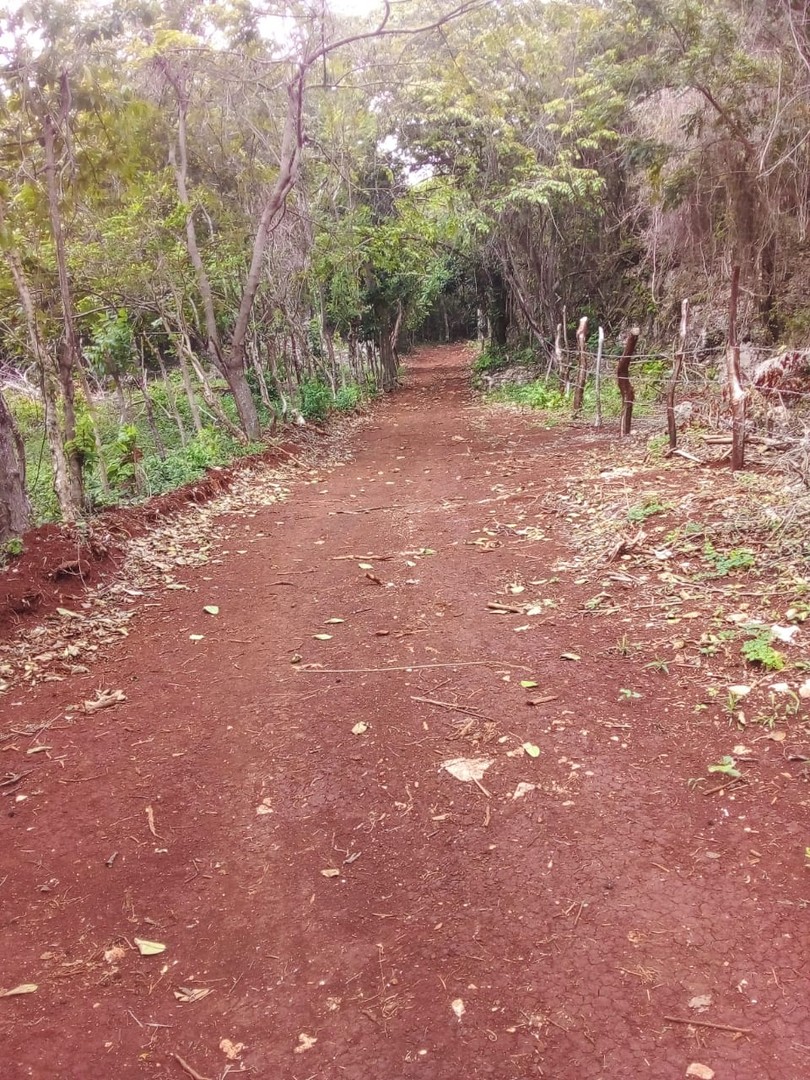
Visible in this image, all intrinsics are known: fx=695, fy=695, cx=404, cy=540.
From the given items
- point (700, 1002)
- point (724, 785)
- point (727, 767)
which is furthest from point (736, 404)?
point (700, 1002)

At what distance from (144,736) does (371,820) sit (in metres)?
1.40

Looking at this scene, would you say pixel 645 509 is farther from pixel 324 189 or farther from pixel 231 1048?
pixel 324 189

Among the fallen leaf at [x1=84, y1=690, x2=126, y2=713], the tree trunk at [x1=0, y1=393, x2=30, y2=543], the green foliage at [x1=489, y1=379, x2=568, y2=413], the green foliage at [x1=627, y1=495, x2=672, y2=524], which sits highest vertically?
the green foliage at [x1=489, y1=379, x2=568, y2=413]

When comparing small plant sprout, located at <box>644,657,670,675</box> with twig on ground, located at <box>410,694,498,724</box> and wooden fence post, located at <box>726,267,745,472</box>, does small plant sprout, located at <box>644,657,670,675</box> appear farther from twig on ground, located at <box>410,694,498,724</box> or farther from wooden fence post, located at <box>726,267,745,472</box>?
wooden fence post, located at <box>726,267,745,472</box>

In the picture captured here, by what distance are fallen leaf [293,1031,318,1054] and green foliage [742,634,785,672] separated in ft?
8.64

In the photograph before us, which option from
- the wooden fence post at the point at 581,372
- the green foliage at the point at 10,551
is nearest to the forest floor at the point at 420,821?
the green foliage at the point at 10,551

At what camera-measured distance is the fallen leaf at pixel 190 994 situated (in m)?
2.13

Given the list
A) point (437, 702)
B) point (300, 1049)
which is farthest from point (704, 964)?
point (437, 702)

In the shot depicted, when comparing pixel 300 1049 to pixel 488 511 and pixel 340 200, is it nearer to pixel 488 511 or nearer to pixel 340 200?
pixel 488 511

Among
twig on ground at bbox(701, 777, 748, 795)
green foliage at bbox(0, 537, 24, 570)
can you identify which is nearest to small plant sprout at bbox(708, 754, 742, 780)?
twig on ground at bbox(701, 777, 748, 795)

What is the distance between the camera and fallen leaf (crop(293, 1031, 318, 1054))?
196 centimetres

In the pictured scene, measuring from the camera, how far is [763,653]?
350 centimetres

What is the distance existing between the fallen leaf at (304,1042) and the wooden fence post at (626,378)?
8.00 meters

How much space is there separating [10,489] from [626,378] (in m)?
7.23
